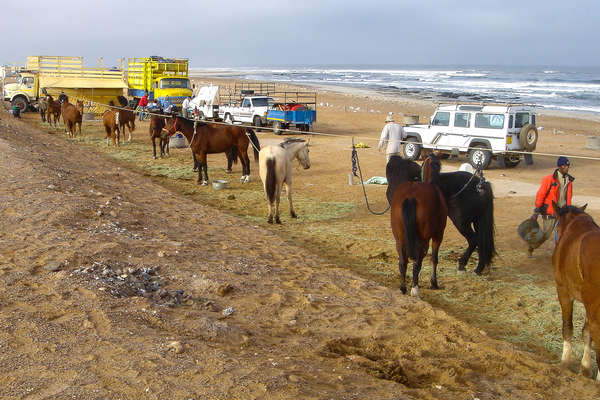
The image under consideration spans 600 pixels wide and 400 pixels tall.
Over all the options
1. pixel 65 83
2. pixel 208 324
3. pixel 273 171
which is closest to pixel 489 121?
pixel 273 171

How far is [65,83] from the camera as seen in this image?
32.0 m

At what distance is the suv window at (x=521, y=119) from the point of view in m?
18.0

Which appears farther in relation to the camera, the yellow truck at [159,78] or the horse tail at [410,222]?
the yellow truck at [159,78]

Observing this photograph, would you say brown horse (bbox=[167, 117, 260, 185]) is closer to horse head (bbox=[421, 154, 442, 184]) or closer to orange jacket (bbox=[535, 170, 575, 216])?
horse head (bbox=[421, 154, 442, 184])

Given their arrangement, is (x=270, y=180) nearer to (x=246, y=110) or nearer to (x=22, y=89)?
(x=246, y=110)

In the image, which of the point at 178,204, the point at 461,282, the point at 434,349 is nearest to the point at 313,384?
the point at 434,349

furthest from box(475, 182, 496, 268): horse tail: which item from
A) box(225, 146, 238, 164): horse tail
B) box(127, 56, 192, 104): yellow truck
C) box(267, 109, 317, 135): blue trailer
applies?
A: box(127, 56, 192, 104): yellow truck

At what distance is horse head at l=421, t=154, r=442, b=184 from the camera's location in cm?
802

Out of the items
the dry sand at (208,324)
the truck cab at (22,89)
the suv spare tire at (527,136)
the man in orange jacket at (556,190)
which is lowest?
the dry sand at (208,324)

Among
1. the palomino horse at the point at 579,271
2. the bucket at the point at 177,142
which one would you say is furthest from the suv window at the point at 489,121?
the palomino horse at the point at 579,271

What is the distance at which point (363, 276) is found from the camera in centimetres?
802

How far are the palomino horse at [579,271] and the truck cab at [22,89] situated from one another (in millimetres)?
34094

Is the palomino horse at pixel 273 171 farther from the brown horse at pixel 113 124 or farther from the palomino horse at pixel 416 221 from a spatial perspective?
the brown horse at pixel 113 124

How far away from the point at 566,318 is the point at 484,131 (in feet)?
44.2
